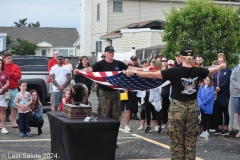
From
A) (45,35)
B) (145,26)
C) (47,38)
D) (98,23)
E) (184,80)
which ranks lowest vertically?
(184,80)

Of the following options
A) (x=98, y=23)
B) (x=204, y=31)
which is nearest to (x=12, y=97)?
(x=204, y=31)

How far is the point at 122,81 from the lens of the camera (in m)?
10.5

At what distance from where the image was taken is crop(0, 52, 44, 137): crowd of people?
13.2 metres

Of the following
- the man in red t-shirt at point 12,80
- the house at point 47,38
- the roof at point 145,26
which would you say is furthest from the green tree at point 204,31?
the house at point 47,38

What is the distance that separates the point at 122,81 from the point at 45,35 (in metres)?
69.0

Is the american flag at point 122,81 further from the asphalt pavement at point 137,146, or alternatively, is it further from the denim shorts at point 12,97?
the denim shorts at point 12,97

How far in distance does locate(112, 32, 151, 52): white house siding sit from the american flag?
25066mm

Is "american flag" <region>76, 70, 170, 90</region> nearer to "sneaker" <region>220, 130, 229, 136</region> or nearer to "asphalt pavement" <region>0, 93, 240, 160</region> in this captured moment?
"asphalt pavement" <region>0, 93, 240, 160</region>

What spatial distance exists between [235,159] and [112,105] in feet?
9.02

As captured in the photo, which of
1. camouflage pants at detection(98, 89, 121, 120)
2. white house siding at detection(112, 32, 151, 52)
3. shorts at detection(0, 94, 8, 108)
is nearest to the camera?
camouflage pants at detection(98, 89, 121, 120)

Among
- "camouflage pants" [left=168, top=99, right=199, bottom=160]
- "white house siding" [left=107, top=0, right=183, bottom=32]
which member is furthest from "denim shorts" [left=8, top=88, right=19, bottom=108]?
"white house siding" [left=107, top=0, right=183, bottom=32]

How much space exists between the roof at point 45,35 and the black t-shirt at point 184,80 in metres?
67.7

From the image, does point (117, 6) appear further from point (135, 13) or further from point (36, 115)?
point (36, 115)

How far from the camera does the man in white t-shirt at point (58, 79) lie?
50.1 feet
